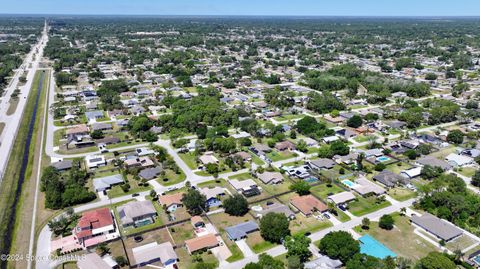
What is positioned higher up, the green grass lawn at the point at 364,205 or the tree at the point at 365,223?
the tree at the point at 365,223

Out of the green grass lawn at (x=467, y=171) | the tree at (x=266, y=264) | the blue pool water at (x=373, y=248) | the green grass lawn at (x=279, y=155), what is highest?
the tree at (x=266, y=264)

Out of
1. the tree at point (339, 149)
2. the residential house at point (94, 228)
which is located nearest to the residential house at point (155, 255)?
the residential house at point (94, 228)

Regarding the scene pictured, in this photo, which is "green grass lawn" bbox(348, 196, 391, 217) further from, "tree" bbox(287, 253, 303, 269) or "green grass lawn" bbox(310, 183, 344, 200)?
"tree" bbox(287, 253, 303, 269)

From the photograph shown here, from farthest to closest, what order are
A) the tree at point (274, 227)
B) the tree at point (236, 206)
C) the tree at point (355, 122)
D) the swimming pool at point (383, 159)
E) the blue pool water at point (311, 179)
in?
the tree at point (355, 122)
the swimming pool at point (383, 159)
the blue pool water at point (311, 179)
the tree at point (236, 206)
the tree at point (274, 227)

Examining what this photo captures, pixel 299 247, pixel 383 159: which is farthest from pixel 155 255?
pixel 383 159

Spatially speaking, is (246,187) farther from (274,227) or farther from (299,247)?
(299,247)

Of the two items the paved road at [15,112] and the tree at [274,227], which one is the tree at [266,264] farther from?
the paved road at [15,112]
